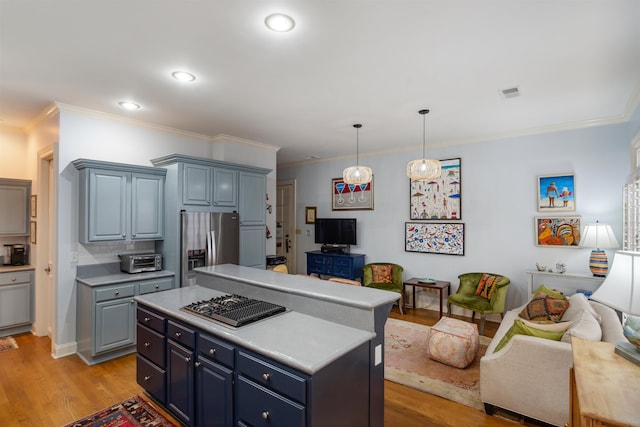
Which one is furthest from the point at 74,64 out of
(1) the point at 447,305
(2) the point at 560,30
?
(1) the point at 447,305

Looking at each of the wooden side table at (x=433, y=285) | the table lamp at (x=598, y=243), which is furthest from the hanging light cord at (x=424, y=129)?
the table lamp at (x=598, y=243)

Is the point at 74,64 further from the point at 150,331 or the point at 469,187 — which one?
the point at 469,187

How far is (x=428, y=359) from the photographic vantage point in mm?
3492

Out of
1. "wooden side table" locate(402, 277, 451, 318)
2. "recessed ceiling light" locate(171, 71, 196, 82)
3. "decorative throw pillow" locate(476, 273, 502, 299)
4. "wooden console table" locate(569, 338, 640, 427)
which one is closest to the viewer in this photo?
"wooden console table" locate(569, 338, 640, 427)

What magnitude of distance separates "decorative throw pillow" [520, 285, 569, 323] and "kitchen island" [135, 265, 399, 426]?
2165 millimetres

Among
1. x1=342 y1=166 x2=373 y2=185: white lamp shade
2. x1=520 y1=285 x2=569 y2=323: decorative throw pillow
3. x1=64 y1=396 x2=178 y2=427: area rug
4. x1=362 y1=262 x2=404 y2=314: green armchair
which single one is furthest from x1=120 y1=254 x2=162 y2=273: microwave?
x1=520 y1=285 x2=569 y2=323: decorative throw pillow

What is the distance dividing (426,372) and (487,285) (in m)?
1.93

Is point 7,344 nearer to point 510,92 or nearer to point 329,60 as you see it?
point 329,60

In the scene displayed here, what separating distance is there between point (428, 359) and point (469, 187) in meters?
2.77

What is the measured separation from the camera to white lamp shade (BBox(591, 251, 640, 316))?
1485mm

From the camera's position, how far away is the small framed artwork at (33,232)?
14.1 feet

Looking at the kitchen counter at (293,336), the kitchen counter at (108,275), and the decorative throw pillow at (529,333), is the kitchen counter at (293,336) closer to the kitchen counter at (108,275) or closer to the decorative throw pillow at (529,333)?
the decorative throw pillow at (529,333)

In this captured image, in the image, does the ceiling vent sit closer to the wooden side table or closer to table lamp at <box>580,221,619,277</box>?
table lamp at <box>580,221,619,277</box>

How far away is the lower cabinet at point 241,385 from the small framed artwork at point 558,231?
375cm
